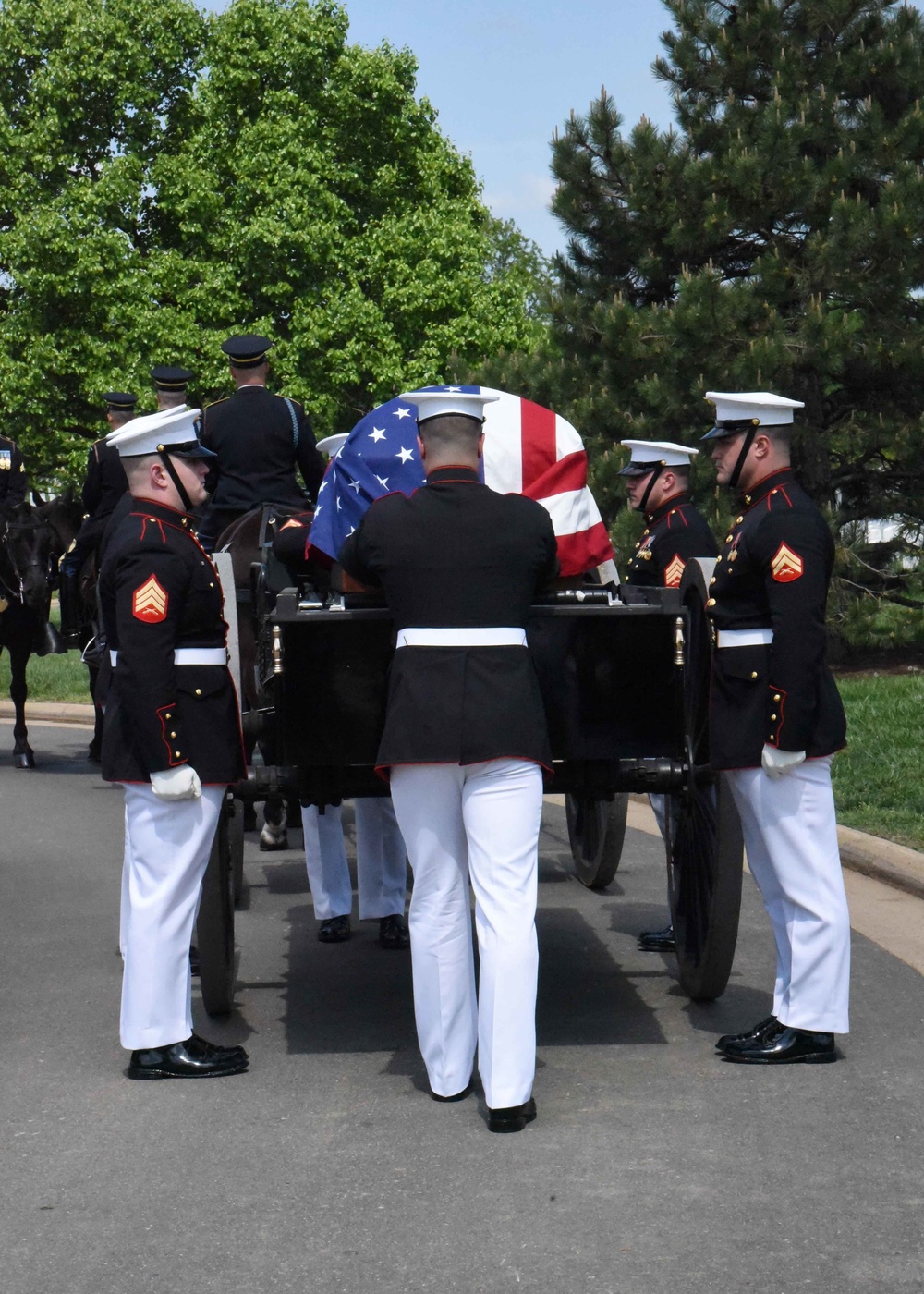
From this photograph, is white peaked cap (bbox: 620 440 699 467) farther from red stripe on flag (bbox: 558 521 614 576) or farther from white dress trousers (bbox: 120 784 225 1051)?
white dress trousers (bbox: 120 784 225 1051)

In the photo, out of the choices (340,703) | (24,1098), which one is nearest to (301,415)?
(340,703)

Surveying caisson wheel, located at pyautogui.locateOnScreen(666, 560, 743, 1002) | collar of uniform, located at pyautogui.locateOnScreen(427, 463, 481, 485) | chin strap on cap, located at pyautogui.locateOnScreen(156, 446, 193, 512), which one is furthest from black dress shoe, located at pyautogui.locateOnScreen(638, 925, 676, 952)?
chin strap on cap, located at pyautogui.locateOnScreen(156, 446, 193, 512)

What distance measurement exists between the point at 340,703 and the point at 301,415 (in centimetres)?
322

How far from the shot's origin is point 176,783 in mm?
4984

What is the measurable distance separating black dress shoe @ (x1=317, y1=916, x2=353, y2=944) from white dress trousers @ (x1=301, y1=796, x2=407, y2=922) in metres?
0.03

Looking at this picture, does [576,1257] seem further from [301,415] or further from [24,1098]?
[301,415]

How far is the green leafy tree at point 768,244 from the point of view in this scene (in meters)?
16.2

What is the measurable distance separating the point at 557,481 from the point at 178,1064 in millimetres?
2212

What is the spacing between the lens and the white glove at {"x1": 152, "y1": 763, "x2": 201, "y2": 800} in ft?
16.3

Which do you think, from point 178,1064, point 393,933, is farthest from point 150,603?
point 393,933

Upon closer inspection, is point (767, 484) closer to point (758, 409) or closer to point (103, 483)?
point (758, 409)

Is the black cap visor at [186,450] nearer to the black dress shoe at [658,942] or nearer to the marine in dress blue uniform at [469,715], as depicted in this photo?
the marine in dress blue uniform at [469,715]

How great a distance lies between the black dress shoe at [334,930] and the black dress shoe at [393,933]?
6.5 inches

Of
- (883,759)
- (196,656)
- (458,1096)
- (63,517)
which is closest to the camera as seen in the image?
(458,1096)
